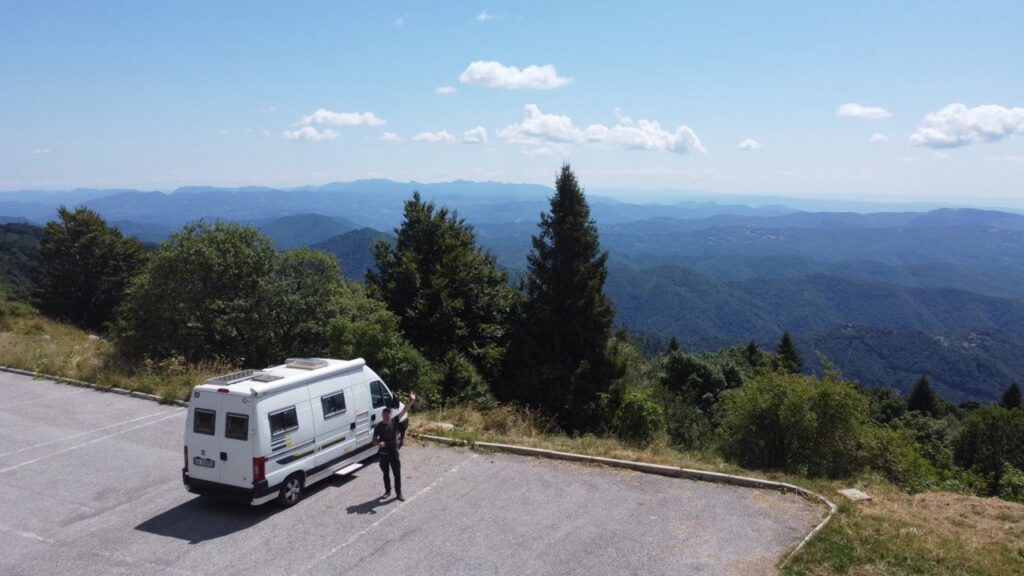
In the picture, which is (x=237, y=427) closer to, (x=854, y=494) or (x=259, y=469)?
(x=259, y=469)

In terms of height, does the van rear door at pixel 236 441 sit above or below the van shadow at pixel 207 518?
above

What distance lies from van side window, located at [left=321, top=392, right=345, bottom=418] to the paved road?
1.31 meters

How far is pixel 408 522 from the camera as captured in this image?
902cm

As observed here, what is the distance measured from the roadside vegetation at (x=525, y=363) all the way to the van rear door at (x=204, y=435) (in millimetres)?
4879

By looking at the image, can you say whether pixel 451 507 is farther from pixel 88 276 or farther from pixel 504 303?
pixel 88 276

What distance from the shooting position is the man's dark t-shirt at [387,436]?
9.52 metres

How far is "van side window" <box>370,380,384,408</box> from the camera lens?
11383mm

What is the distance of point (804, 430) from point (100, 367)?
19.1 metres

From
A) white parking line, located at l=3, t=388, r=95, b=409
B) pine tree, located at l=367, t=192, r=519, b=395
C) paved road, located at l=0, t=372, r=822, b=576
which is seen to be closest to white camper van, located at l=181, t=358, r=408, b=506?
paved road, located at l=0, t=372, r=822, b=576

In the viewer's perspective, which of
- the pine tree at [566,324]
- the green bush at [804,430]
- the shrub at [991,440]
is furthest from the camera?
the shrub at [991,440]

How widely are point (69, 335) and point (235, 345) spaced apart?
12155 millimetres

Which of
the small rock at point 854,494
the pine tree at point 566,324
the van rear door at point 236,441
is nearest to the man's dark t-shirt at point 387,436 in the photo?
the van rear door at point 236,441

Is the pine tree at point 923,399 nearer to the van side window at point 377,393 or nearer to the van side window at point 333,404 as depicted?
the van side window at point 377,393

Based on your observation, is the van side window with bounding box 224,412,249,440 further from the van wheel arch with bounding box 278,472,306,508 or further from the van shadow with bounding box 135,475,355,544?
the van shadow with bounding box 135,475,355,544
